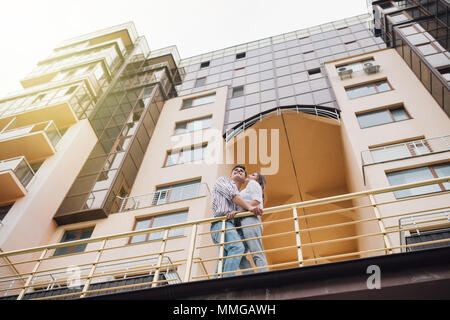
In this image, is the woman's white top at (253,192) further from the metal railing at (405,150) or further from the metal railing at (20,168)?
the metal railing at (20,168)

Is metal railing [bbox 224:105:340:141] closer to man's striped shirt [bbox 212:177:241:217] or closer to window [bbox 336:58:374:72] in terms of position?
window [bbox 336:58:374:72]

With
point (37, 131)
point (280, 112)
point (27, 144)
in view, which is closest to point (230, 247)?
point (280, 112)

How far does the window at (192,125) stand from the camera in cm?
2072

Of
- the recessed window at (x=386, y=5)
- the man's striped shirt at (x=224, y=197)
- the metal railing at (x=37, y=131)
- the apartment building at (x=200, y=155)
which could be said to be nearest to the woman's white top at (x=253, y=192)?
the man's striped shirt at (x=224, y=197)

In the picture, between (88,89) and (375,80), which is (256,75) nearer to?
(375,80)

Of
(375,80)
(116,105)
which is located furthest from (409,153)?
(116,105)

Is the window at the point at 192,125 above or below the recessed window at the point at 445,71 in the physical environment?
above

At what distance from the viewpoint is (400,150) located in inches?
521

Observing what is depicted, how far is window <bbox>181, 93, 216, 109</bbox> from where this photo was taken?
23.6 m

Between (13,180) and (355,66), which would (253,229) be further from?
(355,66)

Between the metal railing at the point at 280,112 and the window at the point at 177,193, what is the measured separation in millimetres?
4115

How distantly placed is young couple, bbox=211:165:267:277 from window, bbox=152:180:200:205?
8.92 m

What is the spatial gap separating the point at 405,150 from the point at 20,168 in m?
16.6
